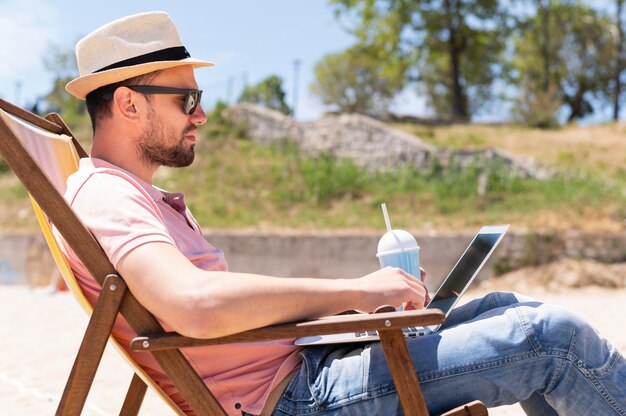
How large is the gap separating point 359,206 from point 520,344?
11290 millimetres

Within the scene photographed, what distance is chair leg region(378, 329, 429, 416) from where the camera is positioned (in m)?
1.69

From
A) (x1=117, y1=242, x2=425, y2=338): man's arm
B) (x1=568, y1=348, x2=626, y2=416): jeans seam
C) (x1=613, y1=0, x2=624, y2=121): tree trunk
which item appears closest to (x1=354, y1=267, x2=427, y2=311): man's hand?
(x1=117, y1=242, x2=425, y2=338): man's arm

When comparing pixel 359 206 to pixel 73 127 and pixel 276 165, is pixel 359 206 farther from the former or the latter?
pixel 73 127

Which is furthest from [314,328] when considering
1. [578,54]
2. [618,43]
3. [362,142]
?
[578,54]

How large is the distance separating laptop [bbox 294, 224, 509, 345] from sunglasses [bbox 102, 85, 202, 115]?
0.74 m

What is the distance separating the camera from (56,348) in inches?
237

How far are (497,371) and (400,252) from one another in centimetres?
41

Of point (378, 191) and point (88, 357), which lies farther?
point (378, 191)

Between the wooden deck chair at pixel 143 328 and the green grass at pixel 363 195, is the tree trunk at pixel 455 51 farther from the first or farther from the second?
the wooden deck chair at pixel 143 328

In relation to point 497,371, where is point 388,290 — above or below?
above

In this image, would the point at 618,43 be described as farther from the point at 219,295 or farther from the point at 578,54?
the point at 219,295

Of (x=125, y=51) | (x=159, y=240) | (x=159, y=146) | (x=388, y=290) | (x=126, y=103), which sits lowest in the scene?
(x=388, y=290)

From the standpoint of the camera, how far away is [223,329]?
1.61m

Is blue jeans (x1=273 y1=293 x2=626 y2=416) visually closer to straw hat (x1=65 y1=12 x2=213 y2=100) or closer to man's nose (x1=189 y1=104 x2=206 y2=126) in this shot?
man's nose (x1=189 y1=104 x2=206 y2=126)
